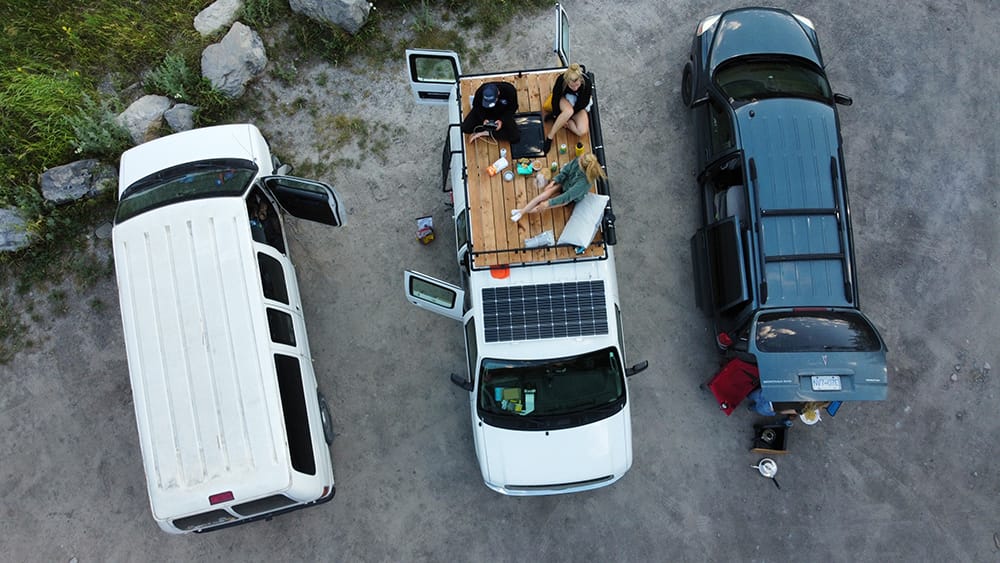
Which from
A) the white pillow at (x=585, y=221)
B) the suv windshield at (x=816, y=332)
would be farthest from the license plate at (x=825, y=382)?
the white pillow at (x=585, y=221)

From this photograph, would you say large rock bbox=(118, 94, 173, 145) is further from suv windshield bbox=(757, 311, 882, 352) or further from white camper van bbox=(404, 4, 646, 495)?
suv windshield bbox=(757, 311, 882, 352)

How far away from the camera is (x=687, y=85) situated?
352 inches

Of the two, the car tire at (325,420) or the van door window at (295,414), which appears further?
the car tire at (325,420)

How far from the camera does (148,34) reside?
362 inches

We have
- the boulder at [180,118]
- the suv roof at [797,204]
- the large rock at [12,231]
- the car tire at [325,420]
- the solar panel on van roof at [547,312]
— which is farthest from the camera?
the boulder at [180,118]

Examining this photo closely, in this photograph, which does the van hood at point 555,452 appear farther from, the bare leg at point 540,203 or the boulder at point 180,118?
the boulder at point 180,118

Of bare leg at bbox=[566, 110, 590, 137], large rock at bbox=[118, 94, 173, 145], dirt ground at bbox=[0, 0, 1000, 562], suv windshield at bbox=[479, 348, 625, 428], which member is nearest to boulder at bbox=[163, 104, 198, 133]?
large rock at bbox=[118, 94, 173, 145]

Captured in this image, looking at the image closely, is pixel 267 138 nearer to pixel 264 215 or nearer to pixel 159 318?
pixel 264 215

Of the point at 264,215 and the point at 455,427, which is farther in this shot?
the point at 455,427

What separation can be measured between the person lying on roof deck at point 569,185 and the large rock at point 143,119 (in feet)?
20.2

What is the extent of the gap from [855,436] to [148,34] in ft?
41.8

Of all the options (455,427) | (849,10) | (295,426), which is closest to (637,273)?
(455,427)

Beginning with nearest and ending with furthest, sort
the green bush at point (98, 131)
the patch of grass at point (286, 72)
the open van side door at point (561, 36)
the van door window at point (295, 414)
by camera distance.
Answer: the van door window at point (295, 414) < the open van side door at point (561, 36) < the green bush at point (98, 131) < the patch of grass at point (286, 72)

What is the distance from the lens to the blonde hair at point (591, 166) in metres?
6.12
